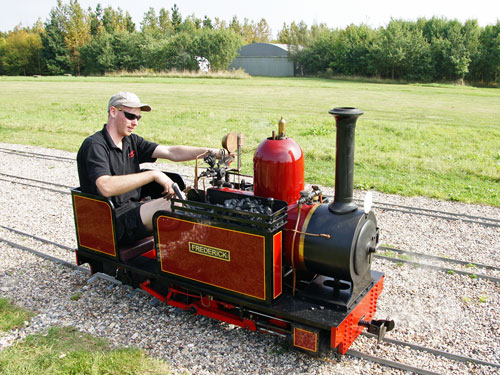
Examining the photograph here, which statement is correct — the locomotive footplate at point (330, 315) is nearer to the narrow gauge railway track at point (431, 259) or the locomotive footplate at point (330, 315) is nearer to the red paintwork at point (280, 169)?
the red paintwork at point (280, 169)

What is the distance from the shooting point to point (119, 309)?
4516 mm

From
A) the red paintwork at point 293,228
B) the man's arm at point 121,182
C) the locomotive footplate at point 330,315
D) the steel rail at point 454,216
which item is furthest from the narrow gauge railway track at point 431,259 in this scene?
the man's arm at point 121,182

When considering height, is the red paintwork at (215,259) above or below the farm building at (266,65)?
below

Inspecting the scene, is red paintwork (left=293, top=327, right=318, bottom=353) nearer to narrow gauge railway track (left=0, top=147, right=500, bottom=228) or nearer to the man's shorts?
the man's shorts

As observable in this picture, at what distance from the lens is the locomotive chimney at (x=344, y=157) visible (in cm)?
316

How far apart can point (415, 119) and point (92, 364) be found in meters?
17.0

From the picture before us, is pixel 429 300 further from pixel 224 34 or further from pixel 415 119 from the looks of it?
pixel 224 34

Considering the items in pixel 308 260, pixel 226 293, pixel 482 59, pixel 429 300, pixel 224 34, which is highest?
pixel 224 34

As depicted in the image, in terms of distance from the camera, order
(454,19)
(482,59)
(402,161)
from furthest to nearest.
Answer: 1. (454,19)
2. (482,59)
3. (402,161)

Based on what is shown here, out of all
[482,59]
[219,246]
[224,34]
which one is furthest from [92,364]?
[224,34]

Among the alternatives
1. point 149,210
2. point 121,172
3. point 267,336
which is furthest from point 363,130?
point 267,336

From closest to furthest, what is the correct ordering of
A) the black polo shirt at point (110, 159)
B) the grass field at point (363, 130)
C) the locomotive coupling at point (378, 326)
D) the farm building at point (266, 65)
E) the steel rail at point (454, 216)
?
the locomotive coupling at point (378, 326), the black polo shirt at point (110, 159), the steel rail at point (454, 216), the grass field at point (363, 130), the farm building at point (266, 65)

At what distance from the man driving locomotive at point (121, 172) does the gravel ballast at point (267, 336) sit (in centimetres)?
85

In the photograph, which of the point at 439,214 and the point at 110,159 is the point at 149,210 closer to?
the point at 110,159
